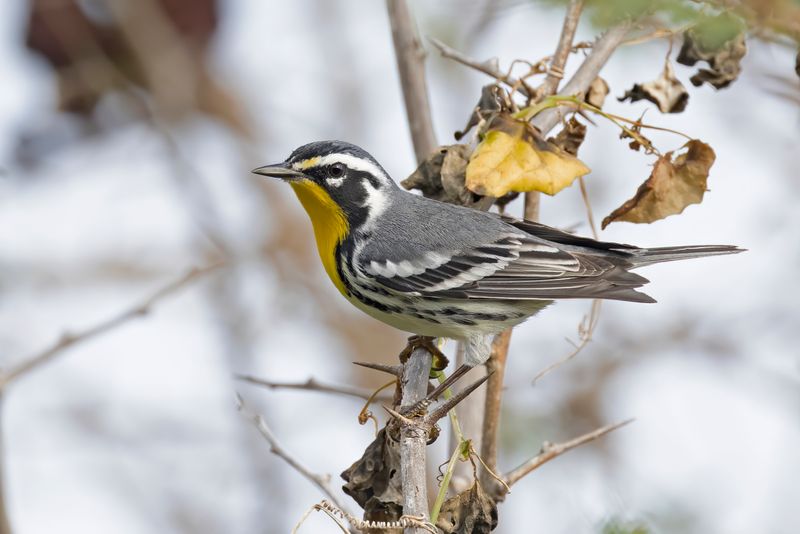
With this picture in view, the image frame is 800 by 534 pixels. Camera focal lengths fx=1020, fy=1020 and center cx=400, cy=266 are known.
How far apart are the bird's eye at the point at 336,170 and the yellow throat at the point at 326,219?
0.09 metres

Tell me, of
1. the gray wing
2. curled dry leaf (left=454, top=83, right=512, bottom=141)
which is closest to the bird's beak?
the gray wing

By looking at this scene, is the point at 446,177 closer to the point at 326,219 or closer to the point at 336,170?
the point at 336,170

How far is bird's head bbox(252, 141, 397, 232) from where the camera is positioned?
4.96m

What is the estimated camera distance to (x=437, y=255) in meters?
4.86

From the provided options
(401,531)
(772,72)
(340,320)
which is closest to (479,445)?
(401,531)

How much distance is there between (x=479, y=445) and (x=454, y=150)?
1275 millimetres

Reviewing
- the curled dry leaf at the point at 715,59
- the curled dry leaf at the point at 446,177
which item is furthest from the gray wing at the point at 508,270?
the curled dry leaf at the point at 715,59

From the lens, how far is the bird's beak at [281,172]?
482cm

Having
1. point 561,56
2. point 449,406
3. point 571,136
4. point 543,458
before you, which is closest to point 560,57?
point 561,56

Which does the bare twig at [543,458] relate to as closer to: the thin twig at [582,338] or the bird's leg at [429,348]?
the thin twig at [582,338]

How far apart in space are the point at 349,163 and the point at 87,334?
1511 mm

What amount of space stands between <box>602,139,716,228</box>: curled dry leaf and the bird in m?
0.40

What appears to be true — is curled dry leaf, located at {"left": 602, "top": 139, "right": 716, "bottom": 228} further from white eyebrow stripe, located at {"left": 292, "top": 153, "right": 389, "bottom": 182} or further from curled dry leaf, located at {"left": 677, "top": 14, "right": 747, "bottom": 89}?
white eyebrow stripe, located at {"left": 292, "top": 153, "right": 389, "bottom": 182}

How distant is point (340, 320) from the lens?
938 centimetres
